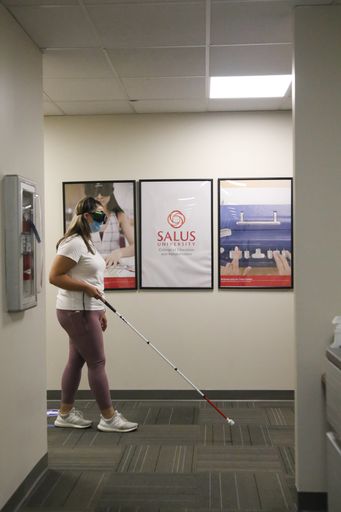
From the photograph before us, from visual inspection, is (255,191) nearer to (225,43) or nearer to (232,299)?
(232,299)

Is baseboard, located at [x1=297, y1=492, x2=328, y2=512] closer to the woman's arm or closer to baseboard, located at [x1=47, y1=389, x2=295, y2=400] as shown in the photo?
the woman's arm

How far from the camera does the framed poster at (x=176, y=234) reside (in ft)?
14.6

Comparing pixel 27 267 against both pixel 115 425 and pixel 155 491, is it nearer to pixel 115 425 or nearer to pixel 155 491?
pixel 155 491

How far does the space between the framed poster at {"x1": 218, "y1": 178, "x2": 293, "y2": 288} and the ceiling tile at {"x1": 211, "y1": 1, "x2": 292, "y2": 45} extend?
159cm

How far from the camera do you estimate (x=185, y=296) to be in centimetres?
449

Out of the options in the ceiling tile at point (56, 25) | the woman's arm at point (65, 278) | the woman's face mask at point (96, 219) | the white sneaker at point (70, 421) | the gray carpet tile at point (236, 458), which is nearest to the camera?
the ceiling tile at point (56, 25)

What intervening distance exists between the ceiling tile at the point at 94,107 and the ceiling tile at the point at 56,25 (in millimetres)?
1125

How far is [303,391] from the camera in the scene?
8.43 feet

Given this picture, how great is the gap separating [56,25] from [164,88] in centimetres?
119

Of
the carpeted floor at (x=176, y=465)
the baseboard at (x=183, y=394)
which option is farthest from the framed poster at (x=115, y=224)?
the carpeted floor at (x=176, y=465)

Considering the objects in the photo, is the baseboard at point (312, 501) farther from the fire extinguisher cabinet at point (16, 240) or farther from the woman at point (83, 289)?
the fire extinguisher cabinet at point (16, 240)

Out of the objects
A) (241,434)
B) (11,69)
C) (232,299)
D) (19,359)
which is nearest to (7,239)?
(19,359)

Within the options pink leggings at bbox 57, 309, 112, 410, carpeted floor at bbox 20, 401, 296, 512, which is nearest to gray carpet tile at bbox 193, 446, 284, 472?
carpeted floor at bbox 20, 401, 296, 512

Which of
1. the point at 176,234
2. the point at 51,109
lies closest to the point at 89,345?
the point at 176,234
